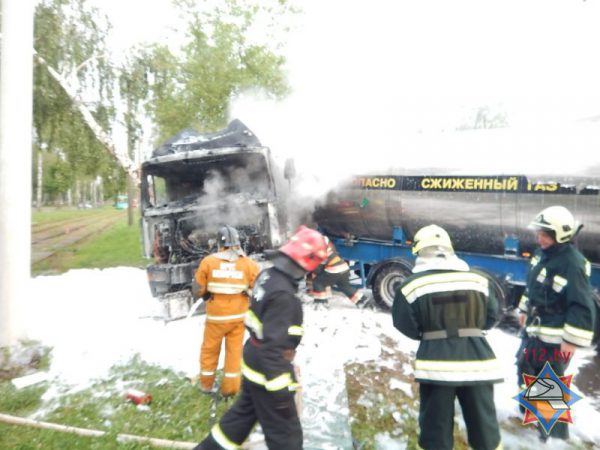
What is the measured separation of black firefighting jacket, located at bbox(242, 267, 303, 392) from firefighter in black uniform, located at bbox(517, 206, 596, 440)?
2035 mm

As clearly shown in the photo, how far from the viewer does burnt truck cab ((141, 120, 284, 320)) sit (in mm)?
7004

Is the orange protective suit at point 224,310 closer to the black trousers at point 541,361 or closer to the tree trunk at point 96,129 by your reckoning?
the black trousers at point 541,361

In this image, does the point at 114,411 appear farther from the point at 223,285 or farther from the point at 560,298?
the point at 560,298

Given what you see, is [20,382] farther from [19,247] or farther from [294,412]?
[294,412]

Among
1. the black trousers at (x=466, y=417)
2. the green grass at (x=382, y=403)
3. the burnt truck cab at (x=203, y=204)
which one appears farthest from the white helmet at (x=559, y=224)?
the burnt truck cab at (x=203, y=204)

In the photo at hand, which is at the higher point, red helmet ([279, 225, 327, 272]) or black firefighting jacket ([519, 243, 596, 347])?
red helmet ([279, 225, 327, 272])

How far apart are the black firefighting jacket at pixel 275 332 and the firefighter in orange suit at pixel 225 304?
134 cm

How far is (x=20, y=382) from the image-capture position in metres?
4.49

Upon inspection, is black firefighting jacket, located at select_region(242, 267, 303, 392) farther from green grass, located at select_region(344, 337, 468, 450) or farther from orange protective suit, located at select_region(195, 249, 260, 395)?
orange protective suit, located at select_region(195, 249, 260, 395)

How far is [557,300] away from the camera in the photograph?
11.0 ft

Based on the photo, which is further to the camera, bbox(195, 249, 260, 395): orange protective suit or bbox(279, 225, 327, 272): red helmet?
bbox(195, 249, 260, 395): orange protective suit

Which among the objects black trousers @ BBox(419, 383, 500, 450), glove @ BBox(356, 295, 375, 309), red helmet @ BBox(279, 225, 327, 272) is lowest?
glove @ BBox(356, 295, 375, 309)

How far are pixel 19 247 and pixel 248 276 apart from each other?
2.79 metres

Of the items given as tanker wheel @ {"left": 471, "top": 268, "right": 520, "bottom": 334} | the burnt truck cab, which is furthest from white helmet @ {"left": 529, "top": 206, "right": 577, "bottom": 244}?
the burnt truck cab
